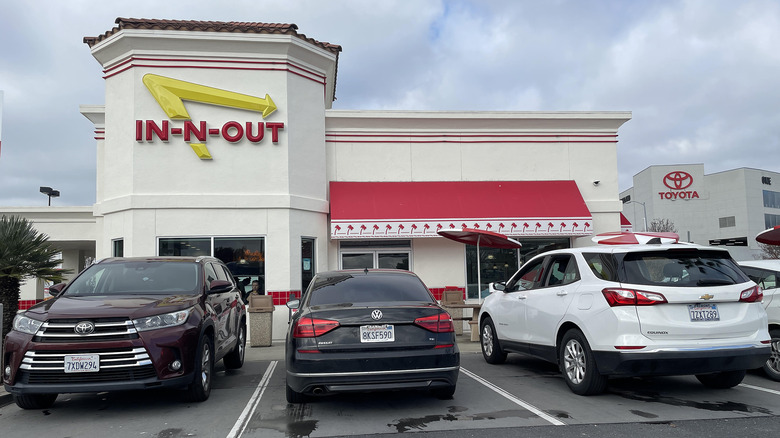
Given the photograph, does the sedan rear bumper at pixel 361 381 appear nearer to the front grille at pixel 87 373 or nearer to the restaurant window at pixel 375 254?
the front grille at pixel 87 373

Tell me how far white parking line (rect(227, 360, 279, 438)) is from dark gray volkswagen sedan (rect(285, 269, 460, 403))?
597 millimetres

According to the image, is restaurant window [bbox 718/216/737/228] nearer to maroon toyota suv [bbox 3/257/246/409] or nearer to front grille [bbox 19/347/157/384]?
maroon toyota suv [bbox 3/257/246/409]

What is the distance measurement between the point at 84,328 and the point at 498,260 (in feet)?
38.4

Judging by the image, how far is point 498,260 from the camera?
15836 mm

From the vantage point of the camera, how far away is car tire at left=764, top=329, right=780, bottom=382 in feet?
Result: 24.6

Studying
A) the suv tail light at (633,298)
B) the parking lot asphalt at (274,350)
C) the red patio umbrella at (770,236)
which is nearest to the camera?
the suv tail light at (633,298)

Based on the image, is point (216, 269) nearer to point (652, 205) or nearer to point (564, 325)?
point (564, 325)

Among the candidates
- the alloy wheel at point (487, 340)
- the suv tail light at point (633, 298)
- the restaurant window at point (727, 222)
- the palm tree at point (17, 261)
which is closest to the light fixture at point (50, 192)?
the palm tree at point (17, 261)

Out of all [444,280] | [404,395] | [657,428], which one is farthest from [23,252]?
[444,280]

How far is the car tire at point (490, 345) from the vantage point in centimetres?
909

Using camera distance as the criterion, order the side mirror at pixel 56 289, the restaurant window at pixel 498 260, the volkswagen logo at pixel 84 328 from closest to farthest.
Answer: the volkswagen logo at pixel 84 328 < the side mirror at pixel 56 289 < the restaurant window at pixel 498 260

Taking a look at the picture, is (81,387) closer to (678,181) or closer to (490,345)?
(490,345)

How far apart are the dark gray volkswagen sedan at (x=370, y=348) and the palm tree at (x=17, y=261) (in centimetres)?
507

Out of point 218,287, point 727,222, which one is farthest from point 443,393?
point 727,222
